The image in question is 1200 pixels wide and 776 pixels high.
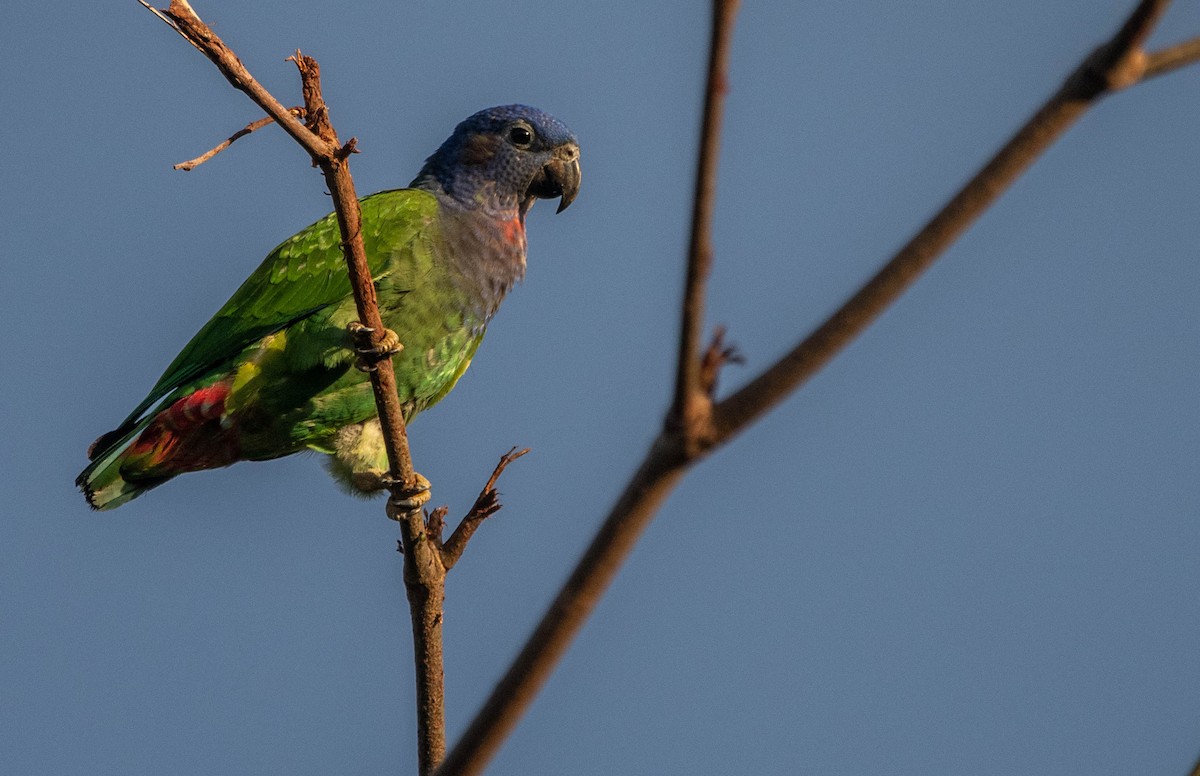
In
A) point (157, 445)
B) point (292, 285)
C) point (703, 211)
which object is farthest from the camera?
point (292, 285)

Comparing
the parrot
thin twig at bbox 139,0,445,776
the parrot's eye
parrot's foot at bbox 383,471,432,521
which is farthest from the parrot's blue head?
thin twig at bbox 139,0,445,776

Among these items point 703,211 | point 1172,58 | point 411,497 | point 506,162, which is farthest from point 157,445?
point 1172,58

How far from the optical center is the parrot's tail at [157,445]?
6.04 m

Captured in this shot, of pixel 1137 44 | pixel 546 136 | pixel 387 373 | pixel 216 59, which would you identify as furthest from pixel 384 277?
pixel 1137 44

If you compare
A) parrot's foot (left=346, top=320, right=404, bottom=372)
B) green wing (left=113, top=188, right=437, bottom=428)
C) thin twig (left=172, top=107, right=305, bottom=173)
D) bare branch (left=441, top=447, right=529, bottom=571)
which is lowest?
bare branch (left=441, top=447, right=529, bottom=571)

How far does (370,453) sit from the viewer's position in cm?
639

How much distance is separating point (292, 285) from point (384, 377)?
172cm

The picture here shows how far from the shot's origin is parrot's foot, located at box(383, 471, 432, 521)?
511cm

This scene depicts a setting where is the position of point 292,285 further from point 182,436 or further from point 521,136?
point 521,136

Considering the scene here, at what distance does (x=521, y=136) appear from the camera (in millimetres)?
7441

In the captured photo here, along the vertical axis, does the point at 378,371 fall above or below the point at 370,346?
below

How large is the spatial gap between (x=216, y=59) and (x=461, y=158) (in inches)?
159

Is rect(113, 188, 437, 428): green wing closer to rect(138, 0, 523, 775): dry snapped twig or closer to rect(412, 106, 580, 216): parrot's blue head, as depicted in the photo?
rect(412, 106, 580, 216): parrot's blue head

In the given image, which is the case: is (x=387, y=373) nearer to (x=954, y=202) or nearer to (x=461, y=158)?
(x=461, y=158)
